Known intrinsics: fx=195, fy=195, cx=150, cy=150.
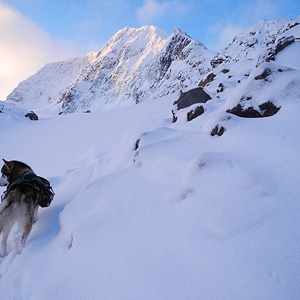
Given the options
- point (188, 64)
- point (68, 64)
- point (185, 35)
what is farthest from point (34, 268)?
point (68, 64)

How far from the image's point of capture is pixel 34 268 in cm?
242

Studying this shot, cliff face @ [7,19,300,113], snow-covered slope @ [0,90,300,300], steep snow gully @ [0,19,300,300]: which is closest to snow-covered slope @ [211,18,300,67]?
cliff face @ [7,19,300,113]

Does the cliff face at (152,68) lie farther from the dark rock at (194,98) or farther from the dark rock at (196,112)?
the dark rock at (196,112)

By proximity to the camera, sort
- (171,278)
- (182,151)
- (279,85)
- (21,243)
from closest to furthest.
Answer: (171,278) → (21,243) → (182,151) → (279,85)

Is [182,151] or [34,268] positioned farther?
[182,151]

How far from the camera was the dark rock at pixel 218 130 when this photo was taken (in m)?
3.74

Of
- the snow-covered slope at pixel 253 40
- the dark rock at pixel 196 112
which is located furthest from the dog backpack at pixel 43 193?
the snow-covered slope at pixel 253 40

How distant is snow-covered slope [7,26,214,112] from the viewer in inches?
2373

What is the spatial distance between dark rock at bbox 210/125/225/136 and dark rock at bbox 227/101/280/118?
119 centimetres

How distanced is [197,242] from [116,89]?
10979 cm

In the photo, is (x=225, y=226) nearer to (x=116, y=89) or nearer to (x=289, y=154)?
(x=289, y=154)

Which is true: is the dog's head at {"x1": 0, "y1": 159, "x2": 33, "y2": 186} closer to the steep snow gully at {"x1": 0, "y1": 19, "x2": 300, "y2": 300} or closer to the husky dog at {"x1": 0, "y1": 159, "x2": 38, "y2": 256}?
the husky dog at {"x1": 0, "y1": 159, "x2": 38, "y2": 256}

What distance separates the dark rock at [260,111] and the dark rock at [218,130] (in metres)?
1.19

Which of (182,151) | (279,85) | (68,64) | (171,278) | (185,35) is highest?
(68,64)
